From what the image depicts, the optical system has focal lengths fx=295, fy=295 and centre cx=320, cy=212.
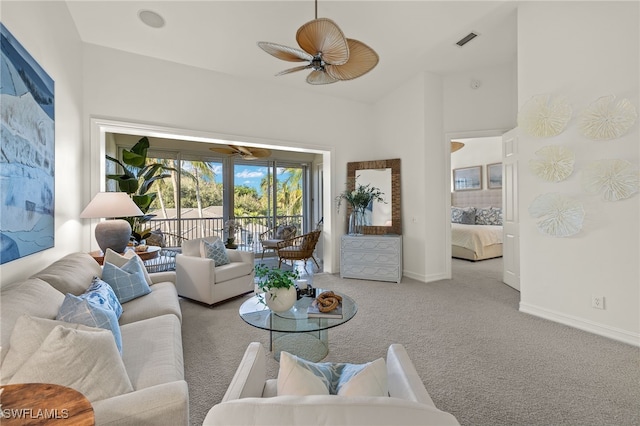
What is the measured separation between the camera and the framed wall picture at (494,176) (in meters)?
7.90

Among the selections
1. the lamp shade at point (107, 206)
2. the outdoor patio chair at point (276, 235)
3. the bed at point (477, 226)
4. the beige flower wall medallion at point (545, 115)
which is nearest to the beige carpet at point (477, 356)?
the lamp shade at point (107, 206)

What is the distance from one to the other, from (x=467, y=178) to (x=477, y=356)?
7.27 m

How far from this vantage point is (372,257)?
15.8ft

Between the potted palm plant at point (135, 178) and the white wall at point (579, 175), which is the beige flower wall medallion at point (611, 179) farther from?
the potted palm plant at point (135, 178)

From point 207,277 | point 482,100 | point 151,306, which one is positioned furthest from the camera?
point 482,100

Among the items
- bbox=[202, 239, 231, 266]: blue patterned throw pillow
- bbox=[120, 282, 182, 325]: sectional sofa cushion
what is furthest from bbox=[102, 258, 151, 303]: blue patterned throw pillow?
bbox=[202, 239, 231, 266]: blue patterned throw pillow

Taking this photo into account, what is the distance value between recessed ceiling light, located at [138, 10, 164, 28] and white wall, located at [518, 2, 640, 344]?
4.06 metres

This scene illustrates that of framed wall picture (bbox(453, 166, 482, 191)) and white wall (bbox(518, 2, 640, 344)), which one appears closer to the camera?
white wall (bbox(518, 2, 640, 344))

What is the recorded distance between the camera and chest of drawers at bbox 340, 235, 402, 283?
15.4ft

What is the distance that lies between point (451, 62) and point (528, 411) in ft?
14.5

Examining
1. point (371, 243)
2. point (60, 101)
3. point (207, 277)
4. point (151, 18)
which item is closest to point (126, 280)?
point (207, 277)

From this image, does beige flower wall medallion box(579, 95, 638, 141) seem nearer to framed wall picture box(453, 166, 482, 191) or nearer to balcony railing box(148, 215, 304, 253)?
framed wall picture box(453, 166, 482, 191)

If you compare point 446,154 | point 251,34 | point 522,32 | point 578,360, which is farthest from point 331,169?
point 578,360

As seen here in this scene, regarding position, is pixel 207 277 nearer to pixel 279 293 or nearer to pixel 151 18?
pixel 279 293
